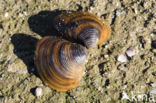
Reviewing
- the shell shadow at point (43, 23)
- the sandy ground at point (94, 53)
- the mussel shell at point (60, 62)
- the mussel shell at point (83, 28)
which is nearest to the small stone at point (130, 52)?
the sandy ground at point (94, 53)

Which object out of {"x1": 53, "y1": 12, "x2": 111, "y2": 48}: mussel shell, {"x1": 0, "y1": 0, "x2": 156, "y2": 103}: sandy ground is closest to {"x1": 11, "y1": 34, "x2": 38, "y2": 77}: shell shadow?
{"x1": 0, "y1": 0, "x2": 156, "y2": 103}: sandy ground

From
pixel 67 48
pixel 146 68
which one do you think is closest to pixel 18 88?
pixel 67 48

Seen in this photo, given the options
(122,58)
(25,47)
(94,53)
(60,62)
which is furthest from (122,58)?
(25,47)

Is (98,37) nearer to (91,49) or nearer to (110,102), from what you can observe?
(91,49)

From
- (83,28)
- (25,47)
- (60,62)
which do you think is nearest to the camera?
(60,62)

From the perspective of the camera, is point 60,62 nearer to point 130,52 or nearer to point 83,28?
point 83,28

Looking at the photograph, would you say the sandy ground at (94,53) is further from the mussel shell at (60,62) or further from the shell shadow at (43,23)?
the mussel shell at (60,62)

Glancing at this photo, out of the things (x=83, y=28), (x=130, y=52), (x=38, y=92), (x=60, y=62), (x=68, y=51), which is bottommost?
(x=38, y=92)
